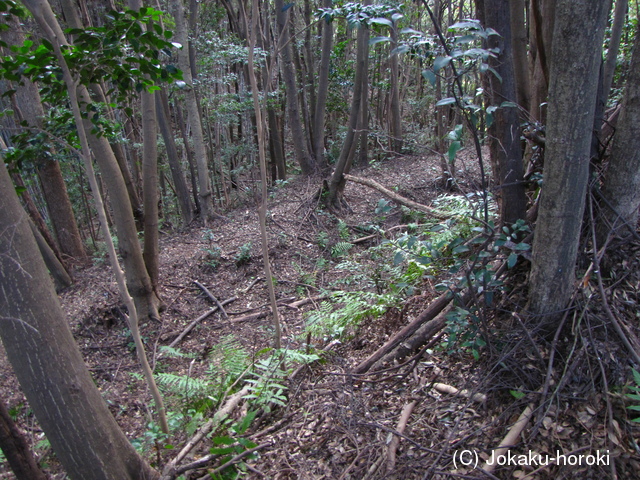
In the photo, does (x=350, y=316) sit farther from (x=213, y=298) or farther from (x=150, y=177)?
(x=150, y=177)

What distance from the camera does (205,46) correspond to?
12375mm

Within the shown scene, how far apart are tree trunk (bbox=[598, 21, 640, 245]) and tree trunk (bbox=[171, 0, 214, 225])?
8.82 meters

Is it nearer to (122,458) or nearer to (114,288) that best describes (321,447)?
(122,458)

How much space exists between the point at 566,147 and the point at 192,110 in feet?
31.3

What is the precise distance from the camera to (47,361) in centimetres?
227

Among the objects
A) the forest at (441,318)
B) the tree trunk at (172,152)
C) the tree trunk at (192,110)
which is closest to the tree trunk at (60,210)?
the tree trunk at (172,152)

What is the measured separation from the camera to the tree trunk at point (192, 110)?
30.0 ft

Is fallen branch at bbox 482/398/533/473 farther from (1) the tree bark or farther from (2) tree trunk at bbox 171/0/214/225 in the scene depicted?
(2) tree trunk at bbox 171/0/214/225

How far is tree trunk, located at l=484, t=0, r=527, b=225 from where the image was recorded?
2748mm

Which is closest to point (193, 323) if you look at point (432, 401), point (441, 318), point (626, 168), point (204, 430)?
point (204, 430)

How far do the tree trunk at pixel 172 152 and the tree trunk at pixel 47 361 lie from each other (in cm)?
873

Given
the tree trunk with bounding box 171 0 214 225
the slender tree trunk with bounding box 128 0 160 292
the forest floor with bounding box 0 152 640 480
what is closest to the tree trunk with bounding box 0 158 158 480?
the forest floor with bounding box 0 152 640 480

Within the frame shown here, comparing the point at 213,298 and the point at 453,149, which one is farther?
the point at 213,298

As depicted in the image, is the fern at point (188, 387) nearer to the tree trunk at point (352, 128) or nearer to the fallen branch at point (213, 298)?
the fallen branch at point (213, 298)
